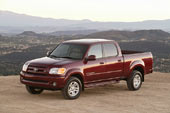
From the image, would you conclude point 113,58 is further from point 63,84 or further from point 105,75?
point 63,84

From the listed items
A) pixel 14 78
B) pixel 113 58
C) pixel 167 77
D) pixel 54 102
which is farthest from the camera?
pixel 167 77

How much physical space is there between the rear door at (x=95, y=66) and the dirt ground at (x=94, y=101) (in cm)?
64

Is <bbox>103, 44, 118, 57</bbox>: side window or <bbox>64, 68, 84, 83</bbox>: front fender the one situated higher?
<bbox>103, 44, 118, 57</bbox>: side window

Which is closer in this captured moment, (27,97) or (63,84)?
(63,84)

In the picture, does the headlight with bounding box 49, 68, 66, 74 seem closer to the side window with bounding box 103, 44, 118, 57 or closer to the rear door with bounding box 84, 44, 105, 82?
the rear door with bounding box 84, 44, 105, 82

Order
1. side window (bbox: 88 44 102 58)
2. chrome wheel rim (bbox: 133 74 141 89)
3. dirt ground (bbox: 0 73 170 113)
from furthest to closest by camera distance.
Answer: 1. chrome wheel rim (bbox: 133 74 141 89)
2. side window (bbox: 88 44 102 58)
3. dirt ground (bbox: 0 73 170 113)

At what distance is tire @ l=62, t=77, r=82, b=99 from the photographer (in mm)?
10242

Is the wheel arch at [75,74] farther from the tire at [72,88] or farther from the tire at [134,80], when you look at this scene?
the tire at [134,80]

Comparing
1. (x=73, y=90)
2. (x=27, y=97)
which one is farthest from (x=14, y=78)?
(x=73, y=90)

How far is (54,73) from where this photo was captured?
1009 cm

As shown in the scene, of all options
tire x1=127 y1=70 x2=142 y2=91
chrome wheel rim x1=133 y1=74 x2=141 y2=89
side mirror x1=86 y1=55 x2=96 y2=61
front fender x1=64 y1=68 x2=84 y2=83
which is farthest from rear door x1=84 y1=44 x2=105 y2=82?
chrome wheel rim x1=133 y1=74 x2=141 y2=89

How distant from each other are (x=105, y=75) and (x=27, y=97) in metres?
2.63

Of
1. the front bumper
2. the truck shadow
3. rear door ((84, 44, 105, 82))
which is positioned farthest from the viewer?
the truck shadow

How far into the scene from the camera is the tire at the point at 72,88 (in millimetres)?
10242
